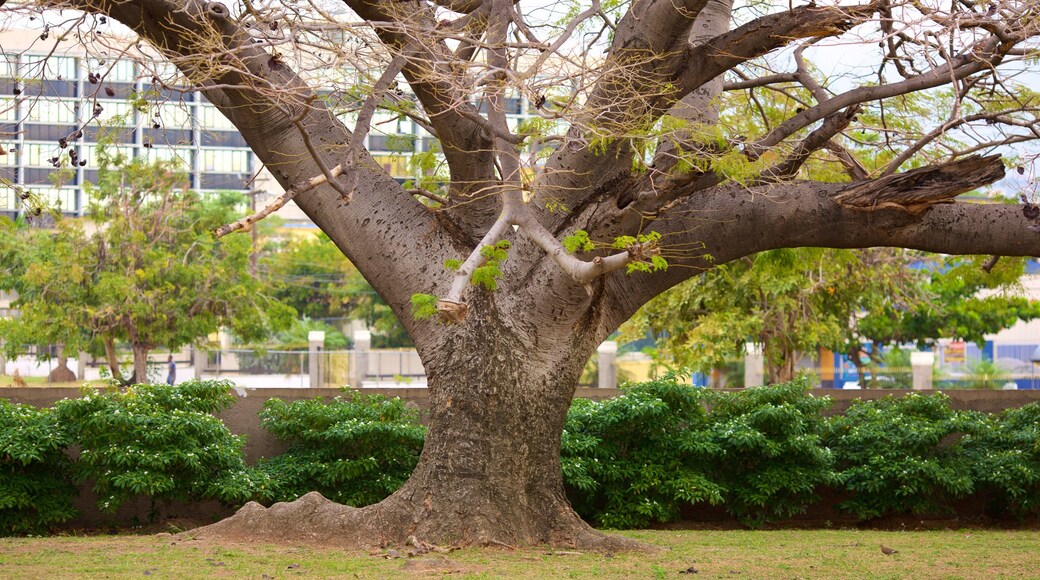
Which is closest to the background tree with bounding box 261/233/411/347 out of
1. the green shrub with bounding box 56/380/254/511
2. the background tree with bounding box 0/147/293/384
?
the background tree with bounding box 0/147/293/384

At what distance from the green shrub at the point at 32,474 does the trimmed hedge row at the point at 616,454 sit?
16mm

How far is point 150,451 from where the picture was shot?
939 centimetres

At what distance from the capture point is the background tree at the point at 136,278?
2492 cm

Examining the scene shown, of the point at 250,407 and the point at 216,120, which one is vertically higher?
the point at 216,120

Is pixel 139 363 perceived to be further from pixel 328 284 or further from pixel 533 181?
pixel 328 284

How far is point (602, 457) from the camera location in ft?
34.3

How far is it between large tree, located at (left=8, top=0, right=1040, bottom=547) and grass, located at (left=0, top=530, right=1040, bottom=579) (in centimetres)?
45

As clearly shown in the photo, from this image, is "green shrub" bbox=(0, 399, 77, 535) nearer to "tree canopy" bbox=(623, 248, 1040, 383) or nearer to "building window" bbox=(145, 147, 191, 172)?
"building window" bbox=(145, 147, 191, 172)

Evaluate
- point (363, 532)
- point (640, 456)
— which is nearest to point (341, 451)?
point (363, 532)

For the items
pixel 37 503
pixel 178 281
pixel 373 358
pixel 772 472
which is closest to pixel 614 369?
pixel 373 358

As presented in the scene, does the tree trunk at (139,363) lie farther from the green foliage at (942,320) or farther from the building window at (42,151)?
the green foliage at (942,320)

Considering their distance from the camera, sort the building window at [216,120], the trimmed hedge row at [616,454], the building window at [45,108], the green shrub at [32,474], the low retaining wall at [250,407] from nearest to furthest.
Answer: the building window at [45,108], the green shrub at [32,474], the trimmed hedge row at [616,454], the low retaining wall at [250,407], the building window at [216,120]

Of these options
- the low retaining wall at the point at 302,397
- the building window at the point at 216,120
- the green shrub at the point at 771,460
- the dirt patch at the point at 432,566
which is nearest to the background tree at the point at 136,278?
the low retaining wall at the point at 302,397

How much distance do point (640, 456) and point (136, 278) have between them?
17.4m
